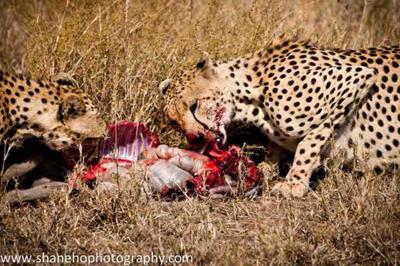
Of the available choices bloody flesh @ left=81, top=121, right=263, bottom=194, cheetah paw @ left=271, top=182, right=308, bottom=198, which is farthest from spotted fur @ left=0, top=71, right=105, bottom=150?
cheetah paw @ left=271, top=182, right=308, bottom=198

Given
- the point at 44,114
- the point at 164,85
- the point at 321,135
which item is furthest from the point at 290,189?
the point at 44,114

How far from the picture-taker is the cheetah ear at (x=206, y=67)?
16.5ft

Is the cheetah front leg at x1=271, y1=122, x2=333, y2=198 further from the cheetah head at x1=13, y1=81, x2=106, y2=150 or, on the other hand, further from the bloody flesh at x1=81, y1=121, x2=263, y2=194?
the cheetah head at x1=13, y1=81, x2=106, y2=150

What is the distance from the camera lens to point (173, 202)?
14.7 ft

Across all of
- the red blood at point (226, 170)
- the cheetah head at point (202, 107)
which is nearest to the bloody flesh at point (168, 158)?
the red blood at point (226, 170)

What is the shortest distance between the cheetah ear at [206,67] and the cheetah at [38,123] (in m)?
0.82

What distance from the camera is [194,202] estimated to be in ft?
14.3

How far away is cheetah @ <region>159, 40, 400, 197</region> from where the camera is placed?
187 inches

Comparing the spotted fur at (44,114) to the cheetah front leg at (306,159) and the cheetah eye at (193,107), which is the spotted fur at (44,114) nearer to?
the cheetah eye at (193,107)

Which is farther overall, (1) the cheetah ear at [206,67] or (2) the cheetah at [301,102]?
(1) the cheetah ear at [206,67]

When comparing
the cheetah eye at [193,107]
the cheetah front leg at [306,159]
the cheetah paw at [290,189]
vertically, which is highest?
the cheetah eye at [193,107]

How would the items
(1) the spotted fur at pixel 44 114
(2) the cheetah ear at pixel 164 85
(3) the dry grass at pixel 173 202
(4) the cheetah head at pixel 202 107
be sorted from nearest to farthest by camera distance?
1. (3) the dry grass at pixel 173 202
2. (1) the spotted fur at pixel 44 114
3. (4) the cheetah head at pixel 202 107
4. (2) the cheetah ear at pixel 164 85

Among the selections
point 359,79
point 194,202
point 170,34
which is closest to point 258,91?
point 359,79

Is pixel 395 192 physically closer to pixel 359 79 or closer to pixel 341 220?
pixel 341 220
